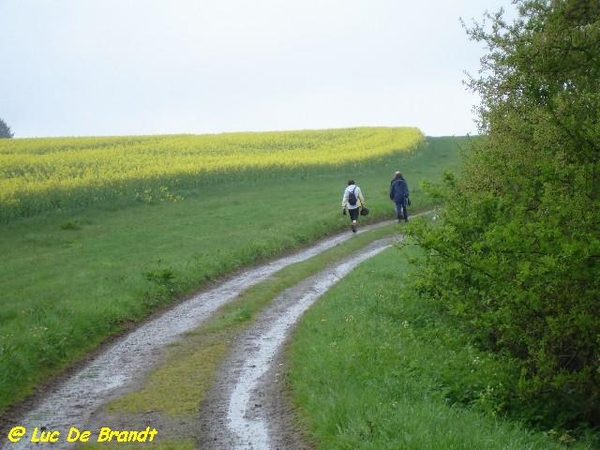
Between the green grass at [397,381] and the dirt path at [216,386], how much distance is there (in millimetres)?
485

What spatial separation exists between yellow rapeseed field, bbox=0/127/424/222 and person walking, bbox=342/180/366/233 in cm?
1425

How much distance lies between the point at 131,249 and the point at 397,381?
59.4 feet

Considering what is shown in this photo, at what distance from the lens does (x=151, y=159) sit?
5200cm

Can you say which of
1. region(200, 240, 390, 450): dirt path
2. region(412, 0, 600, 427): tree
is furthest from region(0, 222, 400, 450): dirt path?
region(412, 0, 600, 427): tree

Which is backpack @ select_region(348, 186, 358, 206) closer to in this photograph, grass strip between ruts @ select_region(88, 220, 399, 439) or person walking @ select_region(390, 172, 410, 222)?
person walking @ select_region(390, 172, 410, 222)

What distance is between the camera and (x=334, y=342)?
1293 cm

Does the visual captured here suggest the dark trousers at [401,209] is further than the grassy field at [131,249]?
Yes

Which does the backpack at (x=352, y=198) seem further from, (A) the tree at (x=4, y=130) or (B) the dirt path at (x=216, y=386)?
(A) the tree at (x=4, y=130)

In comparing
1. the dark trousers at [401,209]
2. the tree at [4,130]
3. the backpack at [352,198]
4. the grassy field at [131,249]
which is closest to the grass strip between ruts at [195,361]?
the grassy field at [131,249]

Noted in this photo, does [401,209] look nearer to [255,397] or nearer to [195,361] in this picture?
[195,361]

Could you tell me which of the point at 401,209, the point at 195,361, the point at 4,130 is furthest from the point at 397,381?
the point at 4,130

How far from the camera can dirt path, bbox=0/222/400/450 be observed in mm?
9750

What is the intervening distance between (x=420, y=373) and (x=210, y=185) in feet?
114

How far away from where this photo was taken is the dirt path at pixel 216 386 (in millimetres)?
9750
